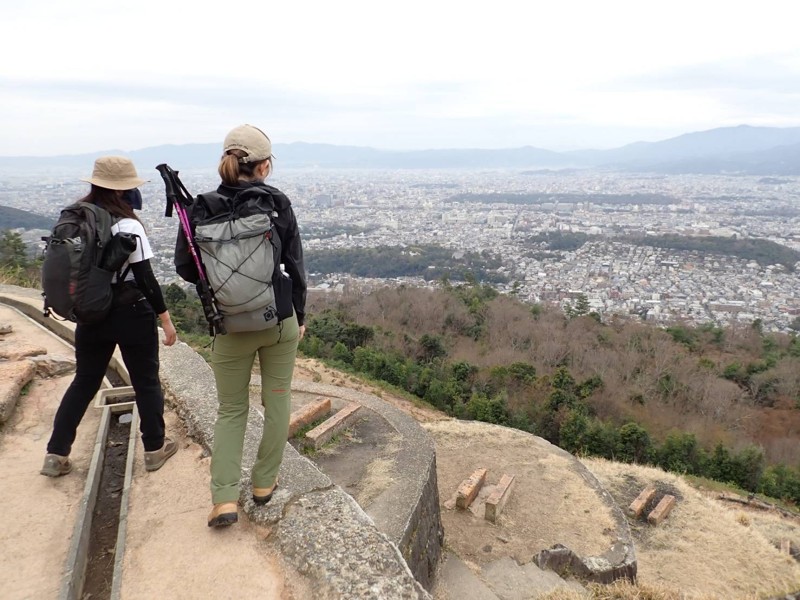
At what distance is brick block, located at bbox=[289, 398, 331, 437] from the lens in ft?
16.9

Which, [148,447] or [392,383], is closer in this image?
[148,447]

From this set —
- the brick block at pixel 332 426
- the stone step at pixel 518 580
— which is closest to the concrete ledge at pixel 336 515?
the stone step at pixel 518 580

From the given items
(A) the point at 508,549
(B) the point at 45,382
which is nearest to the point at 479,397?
(A) the point at 508,549

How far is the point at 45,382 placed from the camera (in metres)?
3.95

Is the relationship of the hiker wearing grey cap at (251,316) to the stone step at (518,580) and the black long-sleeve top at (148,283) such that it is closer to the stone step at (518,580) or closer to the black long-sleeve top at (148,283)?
the black long-sleeve top at (148,283)

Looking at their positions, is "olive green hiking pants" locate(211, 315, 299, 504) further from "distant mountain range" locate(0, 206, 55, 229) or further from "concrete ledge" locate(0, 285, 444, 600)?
"distant mountain range" locate(0, 206, 55, 229)

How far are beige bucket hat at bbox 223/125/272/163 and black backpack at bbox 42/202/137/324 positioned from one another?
2.15ft

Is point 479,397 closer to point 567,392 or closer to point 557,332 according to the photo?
point 567,392

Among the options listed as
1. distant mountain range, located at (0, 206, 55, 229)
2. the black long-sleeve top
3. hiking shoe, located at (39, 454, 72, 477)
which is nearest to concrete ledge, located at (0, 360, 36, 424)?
hiking shoe, located at (39, 454, 72, 477)

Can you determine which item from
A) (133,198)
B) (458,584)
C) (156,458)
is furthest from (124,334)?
(458,584)

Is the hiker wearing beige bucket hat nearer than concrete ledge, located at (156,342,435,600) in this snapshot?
No

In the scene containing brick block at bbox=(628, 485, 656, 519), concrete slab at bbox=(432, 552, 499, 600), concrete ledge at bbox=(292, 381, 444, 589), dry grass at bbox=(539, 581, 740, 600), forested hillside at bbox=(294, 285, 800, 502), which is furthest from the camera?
forested hillside at bbox=(294, 285, 800, 502)

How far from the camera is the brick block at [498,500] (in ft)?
17.1

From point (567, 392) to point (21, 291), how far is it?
12073 mm
